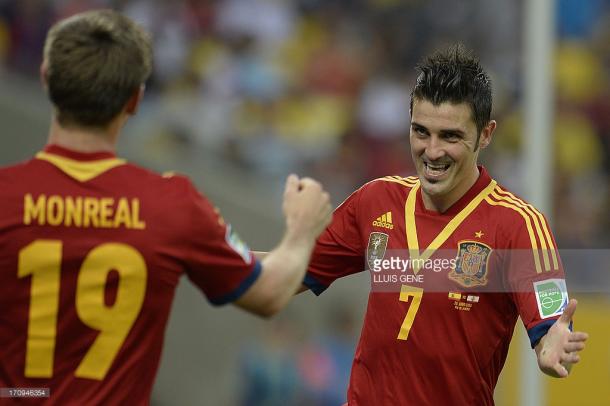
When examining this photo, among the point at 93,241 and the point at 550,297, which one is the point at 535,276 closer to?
the point at 550,297

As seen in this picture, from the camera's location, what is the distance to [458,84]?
4.51 metres

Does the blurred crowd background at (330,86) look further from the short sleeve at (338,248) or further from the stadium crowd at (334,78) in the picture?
the short sleeve at (338,248)

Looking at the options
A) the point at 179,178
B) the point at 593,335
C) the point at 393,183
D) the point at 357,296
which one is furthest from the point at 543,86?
the point at 179,178

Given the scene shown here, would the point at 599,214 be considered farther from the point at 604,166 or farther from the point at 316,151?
the point at 316,151

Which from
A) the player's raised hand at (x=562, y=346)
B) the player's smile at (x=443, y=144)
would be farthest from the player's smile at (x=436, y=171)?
the player's raised hand at (x=562, y=346)

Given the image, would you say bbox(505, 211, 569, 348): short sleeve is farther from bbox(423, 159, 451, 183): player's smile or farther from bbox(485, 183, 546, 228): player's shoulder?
bbox(423, 159, 451, 183): player's smile

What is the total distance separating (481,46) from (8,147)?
504 cm

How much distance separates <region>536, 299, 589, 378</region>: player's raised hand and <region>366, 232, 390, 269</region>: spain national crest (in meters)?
0.84

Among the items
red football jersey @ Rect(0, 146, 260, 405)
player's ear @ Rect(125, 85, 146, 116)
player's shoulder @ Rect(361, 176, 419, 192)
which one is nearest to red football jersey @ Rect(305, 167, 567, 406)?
player's shoulder @ Rect(361, 176, 419, 192)

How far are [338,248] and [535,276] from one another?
90cm

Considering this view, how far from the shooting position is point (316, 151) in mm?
11516

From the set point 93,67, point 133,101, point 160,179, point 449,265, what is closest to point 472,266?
point 449,265

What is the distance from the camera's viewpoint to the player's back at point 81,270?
3.31m

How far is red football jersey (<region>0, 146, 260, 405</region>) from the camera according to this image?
3.31 metres
